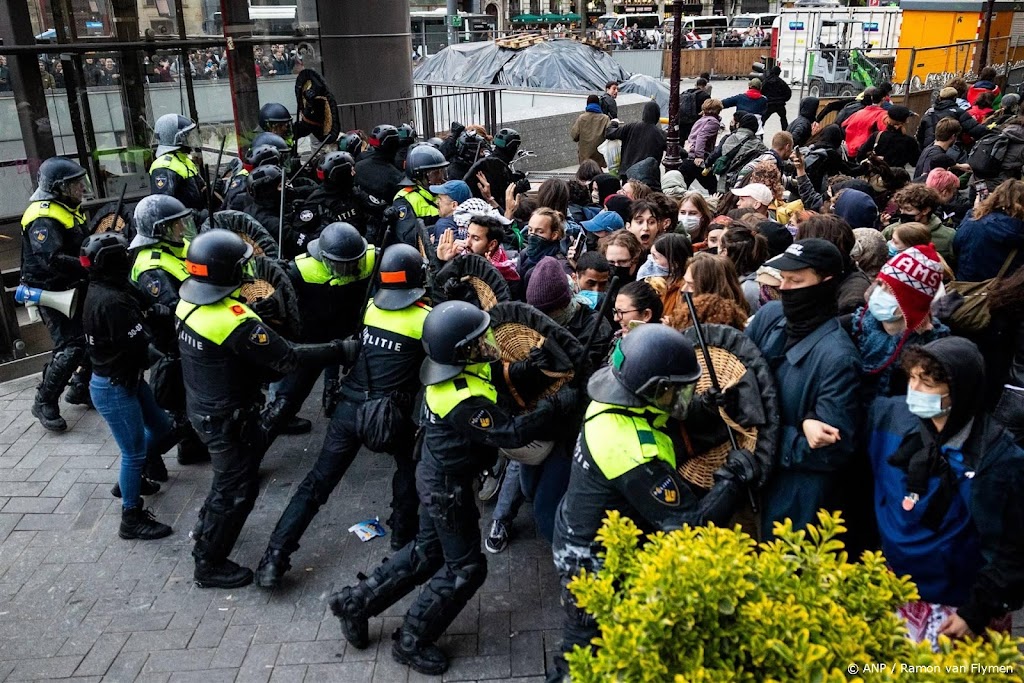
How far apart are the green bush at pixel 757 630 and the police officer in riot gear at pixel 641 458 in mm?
1040

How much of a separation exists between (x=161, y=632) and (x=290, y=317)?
6.83ft

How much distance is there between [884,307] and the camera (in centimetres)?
413

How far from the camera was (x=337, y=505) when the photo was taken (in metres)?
6.24

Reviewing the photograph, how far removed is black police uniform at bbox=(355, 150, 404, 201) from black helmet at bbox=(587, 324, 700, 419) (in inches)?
199

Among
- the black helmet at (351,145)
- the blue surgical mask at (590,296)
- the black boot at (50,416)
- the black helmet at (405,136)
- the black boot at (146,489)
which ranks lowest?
the black boot at (146,489)

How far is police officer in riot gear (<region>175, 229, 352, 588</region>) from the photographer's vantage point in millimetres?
4848

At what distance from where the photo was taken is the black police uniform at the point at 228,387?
486cm

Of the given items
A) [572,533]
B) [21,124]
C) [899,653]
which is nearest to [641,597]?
[899,653]

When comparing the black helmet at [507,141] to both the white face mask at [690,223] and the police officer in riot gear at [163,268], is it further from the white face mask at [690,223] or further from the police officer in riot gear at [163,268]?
the police officer in riot gear at [163,268]

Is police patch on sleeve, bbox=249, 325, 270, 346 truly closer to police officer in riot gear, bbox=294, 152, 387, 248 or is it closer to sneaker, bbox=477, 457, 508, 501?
sneaker, bbox=477, 457, 508, 501

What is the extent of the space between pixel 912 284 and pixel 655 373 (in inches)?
62.1

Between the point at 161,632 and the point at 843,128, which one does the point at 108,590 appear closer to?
the point at 161,632

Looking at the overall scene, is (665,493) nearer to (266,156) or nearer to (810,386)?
(810,386)

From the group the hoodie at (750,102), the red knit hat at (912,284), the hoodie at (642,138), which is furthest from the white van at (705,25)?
the red knit hat at (912,284)
